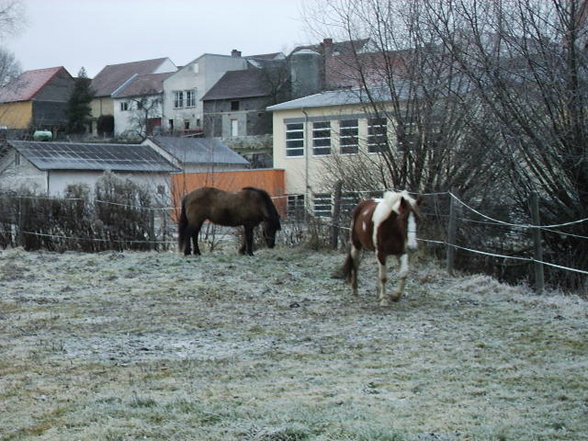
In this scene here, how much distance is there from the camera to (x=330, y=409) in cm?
571

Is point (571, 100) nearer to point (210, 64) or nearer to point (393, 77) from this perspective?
point (393, 77)

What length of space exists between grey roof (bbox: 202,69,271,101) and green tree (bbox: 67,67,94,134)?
1059 centimetres

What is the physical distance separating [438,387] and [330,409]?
98cm

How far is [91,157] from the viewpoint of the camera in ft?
163

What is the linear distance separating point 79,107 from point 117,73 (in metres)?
13.3

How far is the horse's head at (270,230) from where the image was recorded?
17.4 meters

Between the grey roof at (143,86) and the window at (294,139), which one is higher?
the grey roof at (143,86)

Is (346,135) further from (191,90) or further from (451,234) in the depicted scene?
(191,90)

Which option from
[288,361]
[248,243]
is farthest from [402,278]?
[248,243]

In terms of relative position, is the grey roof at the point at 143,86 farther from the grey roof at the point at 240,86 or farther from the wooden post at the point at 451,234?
the wooden post at the point at 451,234

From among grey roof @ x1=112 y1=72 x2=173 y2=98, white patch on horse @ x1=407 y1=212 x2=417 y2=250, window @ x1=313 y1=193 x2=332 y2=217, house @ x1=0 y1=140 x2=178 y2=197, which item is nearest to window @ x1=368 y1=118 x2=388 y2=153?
window @ x1=313 y1=193 x2=332 y2=217

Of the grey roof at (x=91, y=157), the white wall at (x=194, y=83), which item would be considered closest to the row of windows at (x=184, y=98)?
the white wall at (x=194, y=83)

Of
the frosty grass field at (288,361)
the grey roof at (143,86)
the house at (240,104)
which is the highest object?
the grey roof at (143,86)

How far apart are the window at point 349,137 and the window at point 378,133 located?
0.66 meters
